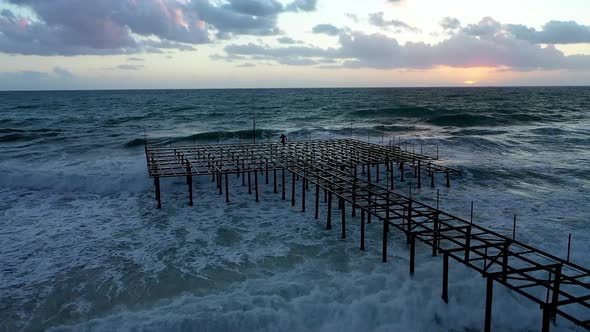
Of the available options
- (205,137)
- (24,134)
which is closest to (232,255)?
(205,137)

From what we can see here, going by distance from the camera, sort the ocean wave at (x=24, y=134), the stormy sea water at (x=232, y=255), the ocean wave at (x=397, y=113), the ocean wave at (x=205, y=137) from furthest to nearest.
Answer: the ocean wave at (x=397, y=113)
the ocean wave at (x=24, y=134)
the ocean wave at (x=205, y=137)
the stormy sea water at (x=232, y=255)

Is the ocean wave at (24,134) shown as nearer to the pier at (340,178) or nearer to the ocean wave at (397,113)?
the pier at (340,178)

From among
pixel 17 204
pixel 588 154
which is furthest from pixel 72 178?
pixel 588 154

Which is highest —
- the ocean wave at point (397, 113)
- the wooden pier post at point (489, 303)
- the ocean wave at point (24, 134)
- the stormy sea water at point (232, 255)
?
the ocean wave at point (397, 113)

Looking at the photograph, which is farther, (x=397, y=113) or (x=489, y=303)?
(x=397, y=113)

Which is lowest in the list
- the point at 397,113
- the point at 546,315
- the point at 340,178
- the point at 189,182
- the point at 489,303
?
the point at 489,303

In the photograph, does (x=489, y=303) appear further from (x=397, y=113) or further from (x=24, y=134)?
(x=397, y=113)

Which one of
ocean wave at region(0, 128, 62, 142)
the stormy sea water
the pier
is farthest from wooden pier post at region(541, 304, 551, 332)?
ocean wave at region(0, 128, 62, 142)

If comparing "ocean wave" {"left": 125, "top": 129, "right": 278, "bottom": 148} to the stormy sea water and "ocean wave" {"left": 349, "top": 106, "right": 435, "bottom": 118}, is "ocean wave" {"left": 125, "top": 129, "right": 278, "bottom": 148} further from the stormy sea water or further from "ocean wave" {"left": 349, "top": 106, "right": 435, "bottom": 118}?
"ocean wave" {"left": 349, "top": 106, "right": 435, "bottom": 118}

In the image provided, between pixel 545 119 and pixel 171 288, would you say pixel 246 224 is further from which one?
pixel 545 119

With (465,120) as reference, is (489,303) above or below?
below

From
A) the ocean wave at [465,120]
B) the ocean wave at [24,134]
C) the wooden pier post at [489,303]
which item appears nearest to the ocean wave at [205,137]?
the ocean wave at [24,134]

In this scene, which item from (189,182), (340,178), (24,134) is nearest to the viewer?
(340,178)

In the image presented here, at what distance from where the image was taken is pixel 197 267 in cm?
1490
